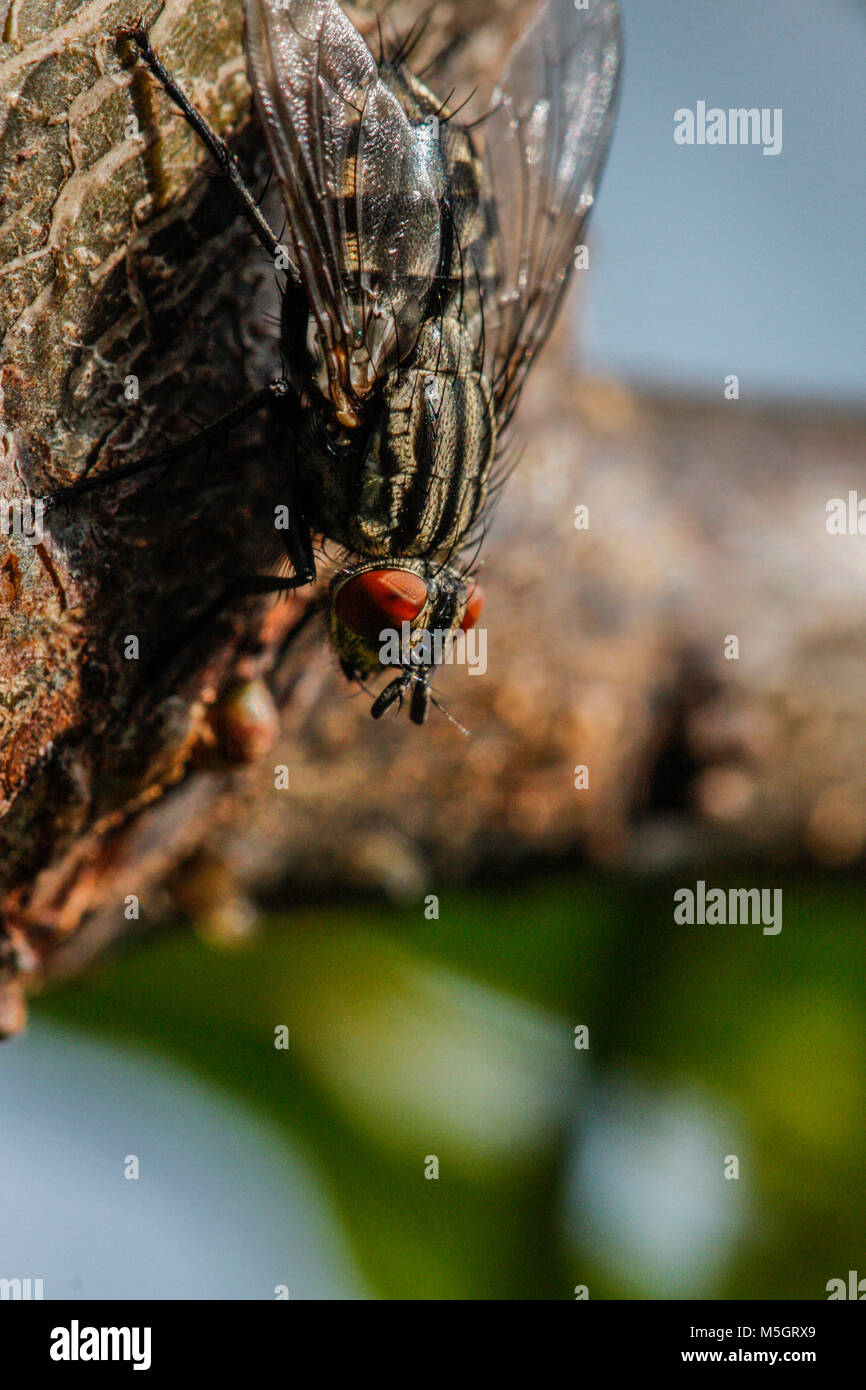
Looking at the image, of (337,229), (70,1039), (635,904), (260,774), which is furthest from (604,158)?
(70,1039)

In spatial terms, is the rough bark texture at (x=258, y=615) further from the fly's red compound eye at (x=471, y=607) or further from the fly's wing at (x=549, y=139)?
the fly's red compound eye at (x=471, y=607)

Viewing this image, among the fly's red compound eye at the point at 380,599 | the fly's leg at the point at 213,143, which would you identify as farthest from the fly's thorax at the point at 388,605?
the fly's leg at the point at 213,143

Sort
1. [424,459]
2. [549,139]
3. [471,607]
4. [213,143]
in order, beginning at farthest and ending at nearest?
[549,139] → [471,607] → [424,459] → [213,143]

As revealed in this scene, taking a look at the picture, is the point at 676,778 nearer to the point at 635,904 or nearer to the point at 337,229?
the point at 635,904

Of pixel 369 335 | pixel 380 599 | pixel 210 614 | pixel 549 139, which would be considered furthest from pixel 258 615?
pixel 549 139

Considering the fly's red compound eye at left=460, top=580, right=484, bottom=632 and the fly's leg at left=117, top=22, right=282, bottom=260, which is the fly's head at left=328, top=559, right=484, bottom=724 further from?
the fly's leg at left=117, top=22, right=282, bottom=260

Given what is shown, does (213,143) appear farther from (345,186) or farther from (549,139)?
(549,139)
